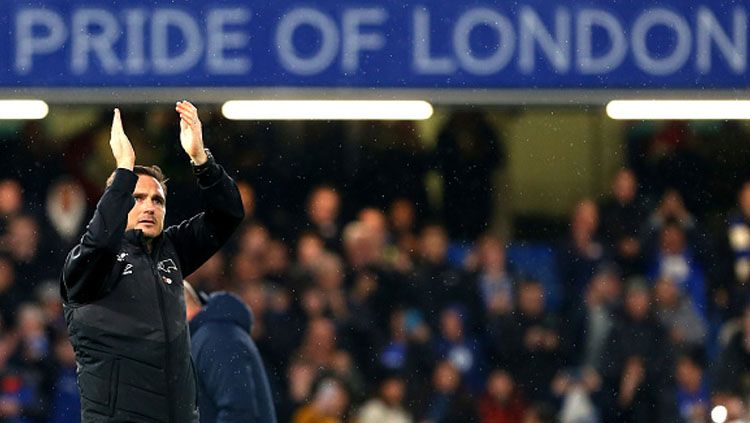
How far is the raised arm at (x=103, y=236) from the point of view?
4.98m

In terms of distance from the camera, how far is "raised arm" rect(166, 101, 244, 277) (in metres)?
5.50

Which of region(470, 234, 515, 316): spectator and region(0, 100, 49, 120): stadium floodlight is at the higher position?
region(0, 100, 49, 120): stadium floodlight

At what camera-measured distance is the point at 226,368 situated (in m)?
6.12

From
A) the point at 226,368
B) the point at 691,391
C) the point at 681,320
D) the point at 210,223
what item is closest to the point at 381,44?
the point at 681,320

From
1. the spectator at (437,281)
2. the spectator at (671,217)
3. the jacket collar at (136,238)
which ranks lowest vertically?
the spectator at (437,281)

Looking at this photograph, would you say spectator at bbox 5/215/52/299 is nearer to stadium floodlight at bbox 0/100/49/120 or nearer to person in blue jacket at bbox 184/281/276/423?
stadium floodlight at bbox 0/100/49/120

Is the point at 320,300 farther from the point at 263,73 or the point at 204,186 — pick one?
the point at 204,186

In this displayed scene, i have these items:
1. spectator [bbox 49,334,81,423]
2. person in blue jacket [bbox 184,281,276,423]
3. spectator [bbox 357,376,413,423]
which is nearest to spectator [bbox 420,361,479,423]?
spectator [bbox 357,376,413,423]

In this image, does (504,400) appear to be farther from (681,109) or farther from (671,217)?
(681,109)

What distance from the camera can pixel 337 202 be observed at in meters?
8.85

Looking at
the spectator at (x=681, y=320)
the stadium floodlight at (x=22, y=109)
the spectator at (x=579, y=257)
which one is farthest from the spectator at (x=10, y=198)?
the spectator at (x=681, y=320)

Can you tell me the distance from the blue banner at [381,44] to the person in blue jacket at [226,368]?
2251 millimetres

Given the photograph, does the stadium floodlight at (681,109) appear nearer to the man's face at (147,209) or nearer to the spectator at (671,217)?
the spectator at (671,217)

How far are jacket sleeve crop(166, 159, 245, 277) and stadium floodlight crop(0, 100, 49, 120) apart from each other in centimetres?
305
